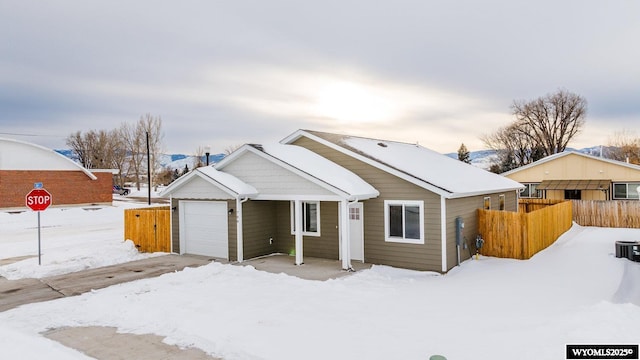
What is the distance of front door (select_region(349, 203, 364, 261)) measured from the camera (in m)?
14.0

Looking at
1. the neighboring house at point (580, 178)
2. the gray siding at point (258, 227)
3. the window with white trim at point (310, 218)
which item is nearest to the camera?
the gray siding at point (258, 227)

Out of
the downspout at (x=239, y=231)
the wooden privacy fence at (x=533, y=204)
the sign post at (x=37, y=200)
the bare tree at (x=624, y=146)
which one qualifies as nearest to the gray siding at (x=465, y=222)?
the downspout at (x=239, y=231)

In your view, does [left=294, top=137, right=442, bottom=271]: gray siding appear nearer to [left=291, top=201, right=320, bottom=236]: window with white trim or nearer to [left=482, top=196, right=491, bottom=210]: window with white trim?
[left=291, top=201, right=320, bottom=236]: window with white trim

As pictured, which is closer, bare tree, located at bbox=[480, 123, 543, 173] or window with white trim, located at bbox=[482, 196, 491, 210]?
window with white trim, located at bbox=[482, 196, 491, 210]

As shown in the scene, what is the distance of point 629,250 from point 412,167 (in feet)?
26.1

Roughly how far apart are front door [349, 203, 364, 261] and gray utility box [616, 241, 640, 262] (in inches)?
356

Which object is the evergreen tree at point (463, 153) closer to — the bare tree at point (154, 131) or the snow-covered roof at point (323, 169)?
the bare tree at point (154, 131)

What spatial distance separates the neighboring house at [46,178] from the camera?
33844 mm

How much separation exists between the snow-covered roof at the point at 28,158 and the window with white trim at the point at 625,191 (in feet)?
143

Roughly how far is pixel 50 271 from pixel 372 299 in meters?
10.3

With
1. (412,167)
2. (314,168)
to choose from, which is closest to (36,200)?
(314,168)

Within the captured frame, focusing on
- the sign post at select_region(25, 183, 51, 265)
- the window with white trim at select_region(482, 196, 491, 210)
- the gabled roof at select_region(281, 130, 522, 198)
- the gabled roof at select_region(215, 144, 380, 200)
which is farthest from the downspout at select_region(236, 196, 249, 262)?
the window with white trim at select_region(482, 196, 491, 210)

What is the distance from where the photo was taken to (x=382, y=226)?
536 inches

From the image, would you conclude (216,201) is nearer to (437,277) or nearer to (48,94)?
(437,277)
